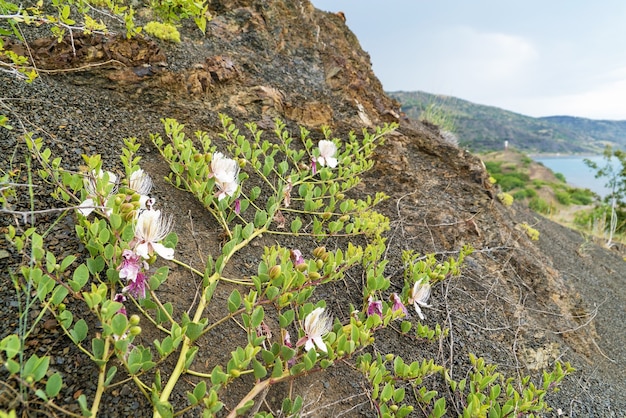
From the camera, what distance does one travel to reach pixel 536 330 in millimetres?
2389

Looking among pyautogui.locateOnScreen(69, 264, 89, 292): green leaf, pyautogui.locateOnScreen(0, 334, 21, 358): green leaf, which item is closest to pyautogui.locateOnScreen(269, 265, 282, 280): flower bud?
pyautogui.locateOnScreen(69, 264, 89, 292): green leaf

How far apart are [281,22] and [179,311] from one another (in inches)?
145

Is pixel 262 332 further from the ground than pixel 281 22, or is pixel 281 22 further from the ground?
pixel 281 22

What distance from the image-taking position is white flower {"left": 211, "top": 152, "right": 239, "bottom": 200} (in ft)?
5.55

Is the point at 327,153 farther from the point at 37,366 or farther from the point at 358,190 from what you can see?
the point at 37,366

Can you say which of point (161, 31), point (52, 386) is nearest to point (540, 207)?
point (161, 31)

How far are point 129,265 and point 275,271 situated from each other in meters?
0.44

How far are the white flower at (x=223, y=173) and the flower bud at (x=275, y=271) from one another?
616 mm

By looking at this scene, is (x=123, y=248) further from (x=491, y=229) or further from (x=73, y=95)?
(x=491, y=229)

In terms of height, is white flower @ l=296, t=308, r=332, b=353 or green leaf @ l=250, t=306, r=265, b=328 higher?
green leaf @ l=250, t=306, r=265, b=328

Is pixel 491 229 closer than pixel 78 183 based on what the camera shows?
No

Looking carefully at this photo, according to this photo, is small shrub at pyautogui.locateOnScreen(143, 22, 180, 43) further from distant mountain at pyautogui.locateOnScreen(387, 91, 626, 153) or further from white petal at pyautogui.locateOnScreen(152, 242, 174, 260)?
distant mountain at pyautogui.locateOnScreen(387, 91, 626, 153)

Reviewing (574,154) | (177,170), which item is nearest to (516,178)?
(177,170)

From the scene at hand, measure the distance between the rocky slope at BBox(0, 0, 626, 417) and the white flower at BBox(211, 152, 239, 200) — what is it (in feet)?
0.80
